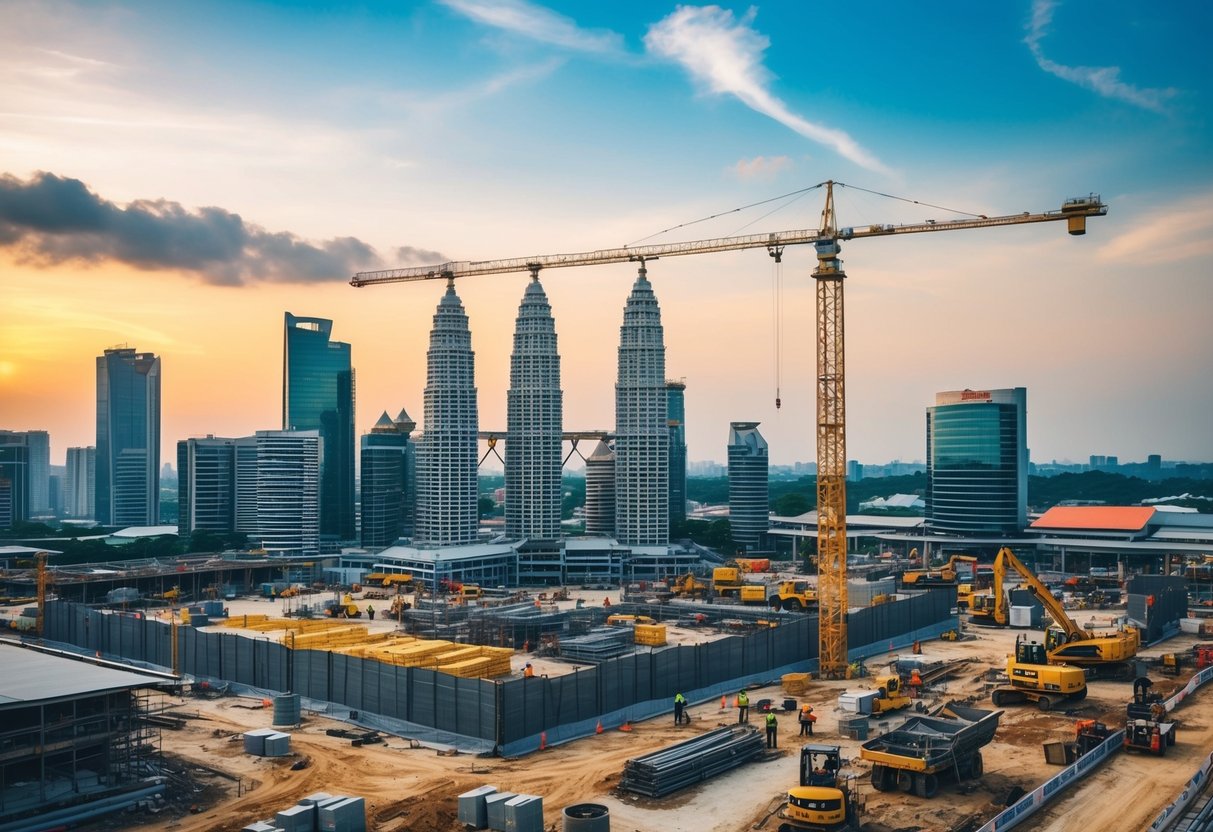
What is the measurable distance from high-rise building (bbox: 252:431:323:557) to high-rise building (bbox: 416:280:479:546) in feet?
66.4

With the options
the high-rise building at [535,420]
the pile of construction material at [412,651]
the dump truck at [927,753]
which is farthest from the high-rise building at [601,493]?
the dump truck at [927,753]

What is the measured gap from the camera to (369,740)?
41438mm

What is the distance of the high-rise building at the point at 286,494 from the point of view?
471 feet

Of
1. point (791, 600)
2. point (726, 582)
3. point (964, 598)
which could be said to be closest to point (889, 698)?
point (791, 600)

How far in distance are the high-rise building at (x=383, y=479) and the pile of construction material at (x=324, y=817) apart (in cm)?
14433

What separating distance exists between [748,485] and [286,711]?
4945 inches

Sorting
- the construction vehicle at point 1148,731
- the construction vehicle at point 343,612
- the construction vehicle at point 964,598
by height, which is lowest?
the construction vehicle at point 343,612

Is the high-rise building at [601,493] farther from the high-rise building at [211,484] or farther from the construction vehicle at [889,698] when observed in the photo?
the construction vehicle at [889,698]

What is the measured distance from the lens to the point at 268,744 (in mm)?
38969

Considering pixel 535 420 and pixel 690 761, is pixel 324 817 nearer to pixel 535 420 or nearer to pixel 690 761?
pixel 690 761

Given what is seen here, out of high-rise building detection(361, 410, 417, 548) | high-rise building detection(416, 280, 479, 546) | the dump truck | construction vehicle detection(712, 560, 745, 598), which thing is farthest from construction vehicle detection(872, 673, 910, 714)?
high-rise building detection(361, 410, 417, 548)

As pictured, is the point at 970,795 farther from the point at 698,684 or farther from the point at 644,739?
the point at 698,684

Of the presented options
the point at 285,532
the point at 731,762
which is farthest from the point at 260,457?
the point at 731,762

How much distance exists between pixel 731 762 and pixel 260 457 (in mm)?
122209
